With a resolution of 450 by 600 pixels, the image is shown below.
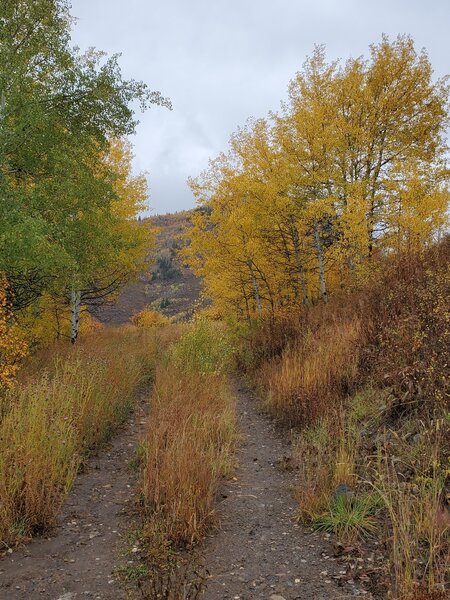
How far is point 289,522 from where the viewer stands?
154 inches

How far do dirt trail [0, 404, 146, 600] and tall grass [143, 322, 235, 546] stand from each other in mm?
428

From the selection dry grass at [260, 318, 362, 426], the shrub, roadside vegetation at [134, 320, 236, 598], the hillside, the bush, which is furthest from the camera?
the hillside

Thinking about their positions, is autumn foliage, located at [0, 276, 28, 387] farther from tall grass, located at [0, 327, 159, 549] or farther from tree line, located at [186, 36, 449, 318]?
tree line, located at [186, 36, 449, 318]

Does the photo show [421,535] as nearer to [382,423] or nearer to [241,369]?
[382,423]

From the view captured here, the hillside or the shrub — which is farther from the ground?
the hillside

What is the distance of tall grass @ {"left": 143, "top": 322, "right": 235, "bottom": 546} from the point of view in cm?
353

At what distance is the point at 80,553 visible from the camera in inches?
135

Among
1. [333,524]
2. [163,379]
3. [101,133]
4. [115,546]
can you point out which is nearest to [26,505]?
[115,546]

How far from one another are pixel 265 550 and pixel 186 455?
1.11m

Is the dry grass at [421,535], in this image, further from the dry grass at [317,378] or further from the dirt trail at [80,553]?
the dry grass at [317,378]

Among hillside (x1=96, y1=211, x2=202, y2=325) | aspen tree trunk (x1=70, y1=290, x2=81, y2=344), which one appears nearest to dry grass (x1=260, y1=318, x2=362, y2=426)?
aspen tree trunk (x1=70, y1=290, x2=81, y2=344)

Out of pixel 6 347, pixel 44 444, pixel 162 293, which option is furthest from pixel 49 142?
pixel 162 293

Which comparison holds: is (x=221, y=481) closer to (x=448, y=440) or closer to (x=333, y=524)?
(x=333, y=524)

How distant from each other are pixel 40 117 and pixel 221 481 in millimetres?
6131
